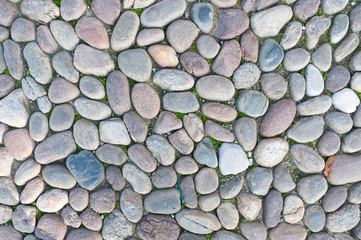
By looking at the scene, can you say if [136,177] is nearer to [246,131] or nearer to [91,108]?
[91,108]

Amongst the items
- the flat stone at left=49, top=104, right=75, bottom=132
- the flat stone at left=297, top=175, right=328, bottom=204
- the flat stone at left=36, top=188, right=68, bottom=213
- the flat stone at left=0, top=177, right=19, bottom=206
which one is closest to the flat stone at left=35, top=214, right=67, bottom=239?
the flat stone at left=36, top=188, right=68, bottom=213

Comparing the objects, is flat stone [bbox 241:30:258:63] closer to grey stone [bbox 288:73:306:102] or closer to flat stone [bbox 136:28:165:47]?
grey stone [bbox 288:73:306:102]

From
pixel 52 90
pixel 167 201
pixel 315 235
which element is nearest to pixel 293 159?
pixel 315 235

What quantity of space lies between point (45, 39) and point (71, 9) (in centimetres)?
16

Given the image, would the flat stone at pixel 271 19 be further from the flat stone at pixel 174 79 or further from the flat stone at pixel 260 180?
the flat stone at pixel 260 180

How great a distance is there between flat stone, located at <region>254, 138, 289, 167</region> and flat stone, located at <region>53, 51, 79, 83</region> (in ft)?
2.71

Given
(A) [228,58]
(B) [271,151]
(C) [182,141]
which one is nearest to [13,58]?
(C) [182,141]

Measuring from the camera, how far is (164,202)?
124 centimetres

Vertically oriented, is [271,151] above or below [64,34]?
below

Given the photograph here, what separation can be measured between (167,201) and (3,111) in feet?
2.52

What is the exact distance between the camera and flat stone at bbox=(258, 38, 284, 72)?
124 cm

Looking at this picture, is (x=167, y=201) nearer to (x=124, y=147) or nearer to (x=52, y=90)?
(x=124, y=147)

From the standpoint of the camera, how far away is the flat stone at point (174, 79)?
1226 millimetres

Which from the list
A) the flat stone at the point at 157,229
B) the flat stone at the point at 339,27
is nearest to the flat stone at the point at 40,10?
the flat stone at the point at 157,229
